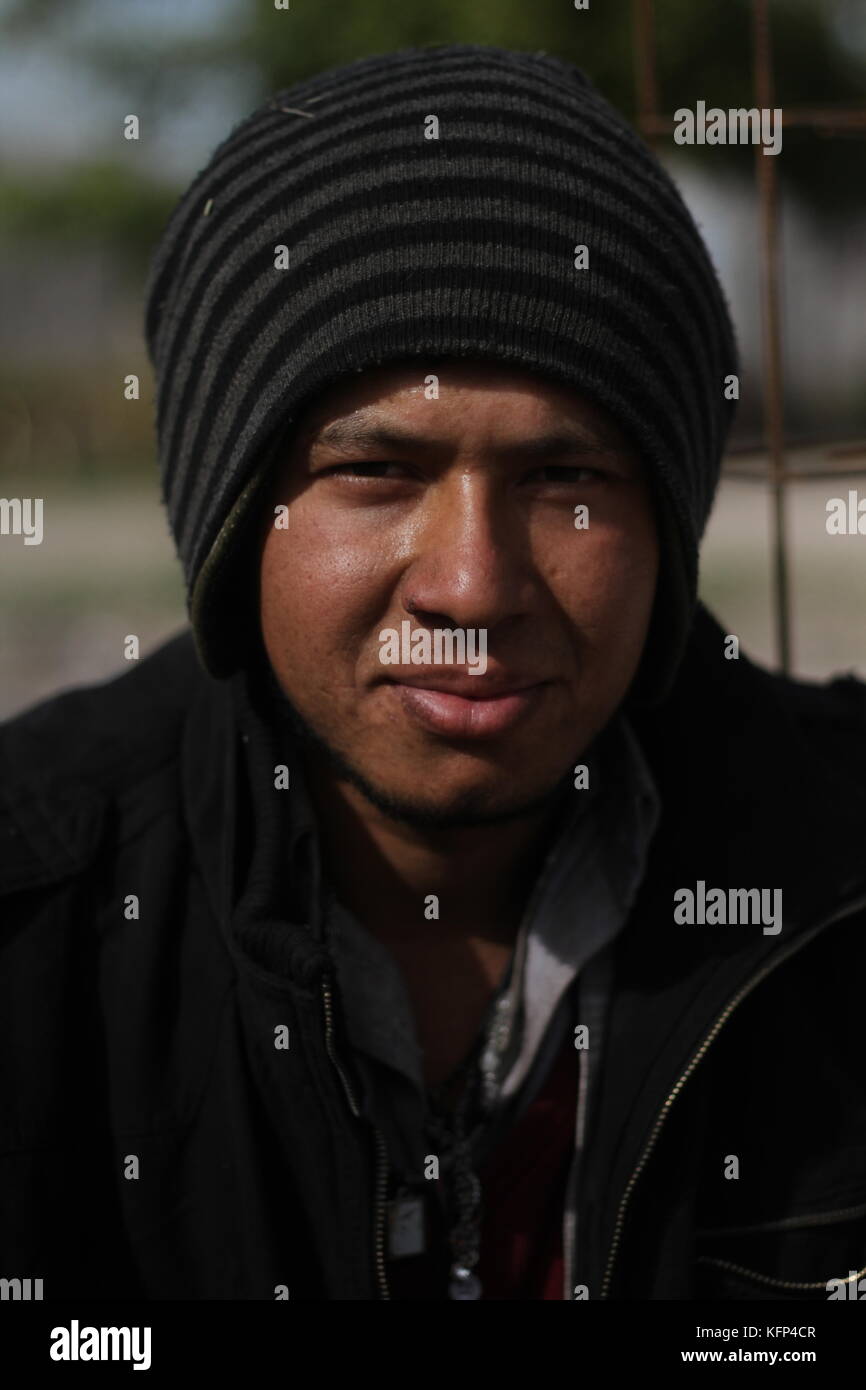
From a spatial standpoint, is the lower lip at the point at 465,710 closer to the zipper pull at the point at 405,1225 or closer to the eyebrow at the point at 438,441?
the eyebrow at the point at 438,441

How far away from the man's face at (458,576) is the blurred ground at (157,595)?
119 inches

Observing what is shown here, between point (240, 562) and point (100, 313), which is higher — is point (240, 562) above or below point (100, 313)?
below

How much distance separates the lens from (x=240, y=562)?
70.1 inches

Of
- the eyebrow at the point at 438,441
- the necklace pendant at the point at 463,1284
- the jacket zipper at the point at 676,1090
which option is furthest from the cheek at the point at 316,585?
the necklace pendant at the point at 463,1284

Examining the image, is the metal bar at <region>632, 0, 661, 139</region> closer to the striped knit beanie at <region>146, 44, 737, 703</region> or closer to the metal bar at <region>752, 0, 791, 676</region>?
the metal bar at <region>752, 0, 791, 676</region>

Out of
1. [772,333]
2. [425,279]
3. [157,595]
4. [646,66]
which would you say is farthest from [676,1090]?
[157,595]

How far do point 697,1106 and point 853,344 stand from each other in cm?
1238

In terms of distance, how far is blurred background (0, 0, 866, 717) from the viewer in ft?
23.8

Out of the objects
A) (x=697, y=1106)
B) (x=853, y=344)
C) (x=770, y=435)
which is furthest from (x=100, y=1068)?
(x=853, y=344)

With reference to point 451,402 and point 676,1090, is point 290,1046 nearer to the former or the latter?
point 676,1090

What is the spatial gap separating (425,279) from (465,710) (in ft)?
1.77

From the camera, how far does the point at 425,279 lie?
5.23 feet

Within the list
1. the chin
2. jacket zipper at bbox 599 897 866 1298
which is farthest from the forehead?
jacket zipper at bbox 599 897 866 1298

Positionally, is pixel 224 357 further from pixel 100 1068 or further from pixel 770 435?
pixel 770 435
